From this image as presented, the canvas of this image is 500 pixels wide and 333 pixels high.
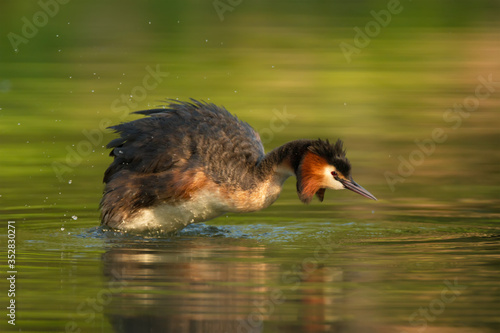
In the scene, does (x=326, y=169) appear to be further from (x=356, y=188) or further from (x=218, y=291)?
(x=218, y=291)

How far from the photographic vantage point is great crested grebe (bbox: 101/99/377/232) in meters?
11.6

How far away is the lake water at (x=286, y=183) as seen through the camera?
8.76 meters

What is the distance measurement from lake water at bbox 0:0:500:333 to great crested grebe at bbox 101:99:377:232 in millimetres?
290

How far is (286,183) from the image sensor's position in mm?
14562

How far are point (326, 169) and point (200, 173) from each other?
118cm

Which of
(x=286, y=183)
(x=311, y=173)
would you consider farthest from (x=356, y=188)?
(x=286, y=183)

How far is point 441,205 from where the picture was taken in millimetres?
13000

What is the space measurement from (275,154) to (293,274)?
223 cm

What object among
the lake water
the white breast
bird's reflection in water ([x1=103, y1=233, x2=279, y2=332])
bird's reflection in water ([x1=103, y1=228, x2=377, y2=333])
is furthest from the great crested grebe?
bird's reflection in water ([x1=103, y1=228, x2=377, y2=333])

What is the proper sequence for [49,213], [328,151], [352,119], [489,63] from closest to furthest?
[328,151] → [49,213] → [352,119] → [489,63]

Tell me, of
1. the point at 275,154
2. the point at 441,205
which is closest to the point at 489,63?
the point at 441,205

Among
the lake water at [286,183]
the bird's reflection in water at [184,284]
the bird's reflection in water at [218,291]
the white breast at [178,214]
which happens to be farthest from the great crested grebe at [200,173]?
the bird's reflection in water at [218,291]

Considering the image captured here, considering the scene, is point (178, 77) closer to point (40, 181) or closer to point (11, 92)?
point (11, 92)

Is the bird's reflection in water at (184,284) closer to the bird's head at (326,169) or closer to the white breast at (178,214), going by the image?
the white breast at (178,214)
